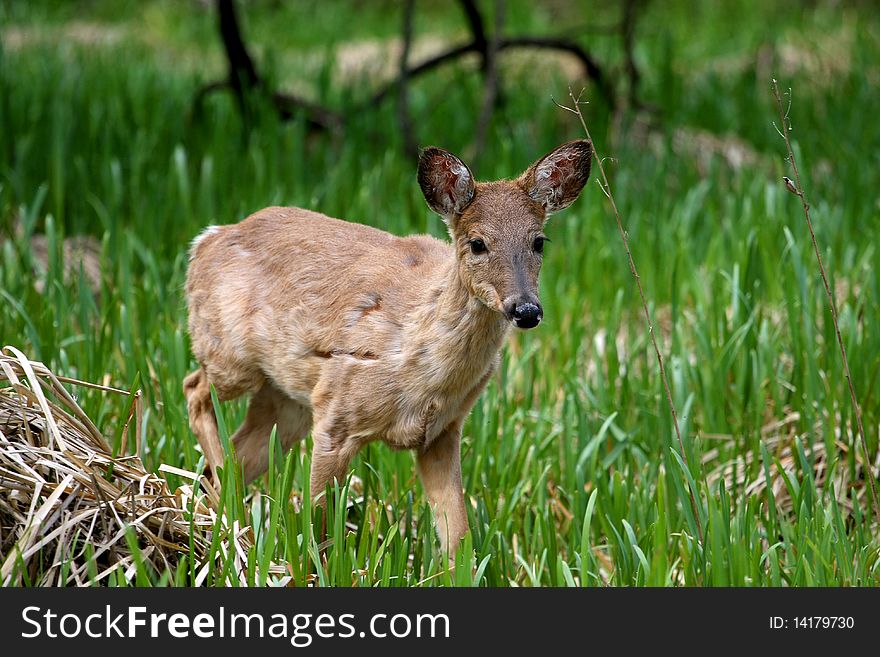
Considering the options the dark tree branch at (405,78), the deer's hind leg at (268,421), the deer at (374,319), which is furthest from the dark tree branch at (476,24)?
the deer's hind leg at (268,421)

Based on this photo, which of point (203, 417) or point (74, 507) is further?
point (203, 417)

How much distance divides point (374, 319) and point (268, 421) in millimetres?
886

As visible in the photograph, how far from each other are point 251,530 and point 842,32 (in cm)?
1227

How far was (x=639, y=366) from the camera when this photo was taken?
19.6 ft

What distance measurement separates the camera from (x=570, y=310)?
6219 millimetres

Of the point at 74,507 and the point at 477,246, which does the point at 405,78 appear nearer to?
the point at 477,246

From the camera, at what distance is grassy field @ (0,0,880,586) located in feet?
12.6

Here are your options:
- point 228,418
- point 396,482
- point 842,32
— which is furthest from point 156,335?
point 842,32

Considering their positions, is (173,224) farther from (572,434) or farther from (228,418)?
(572,434)

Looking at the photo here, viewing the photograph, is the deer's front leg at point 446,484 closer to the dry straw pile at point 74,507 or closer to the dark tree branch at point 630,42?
the dry straw pile at point 74,507

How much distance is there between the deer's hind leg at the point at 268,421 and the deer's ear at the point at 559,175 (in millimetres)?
1374

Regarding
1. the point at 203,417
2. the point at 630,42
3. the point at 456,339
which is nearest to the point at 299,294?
the point at 203,417

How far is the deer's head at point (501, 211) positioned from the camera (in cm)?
368

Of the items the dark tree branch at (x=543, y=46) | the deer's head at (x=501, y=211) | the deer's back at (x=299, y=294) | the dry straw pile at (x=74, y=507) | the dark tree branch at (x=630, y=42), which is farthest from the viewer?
the dark tree branch at (x=543, y=46)
